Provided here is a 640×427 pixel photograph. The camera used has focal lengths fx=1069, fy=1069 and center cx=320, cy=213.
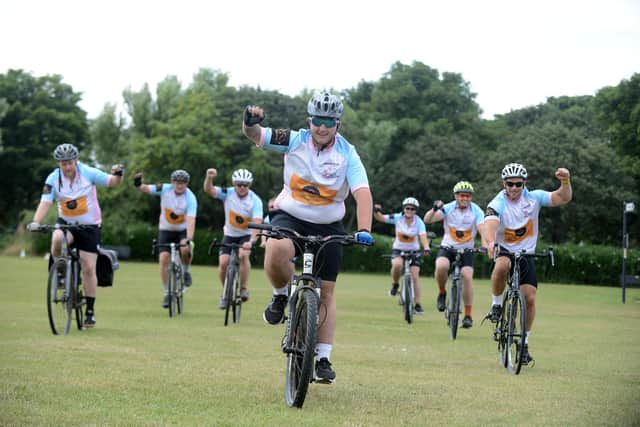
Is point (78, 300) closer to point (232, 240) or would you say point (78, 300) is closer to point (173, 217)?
point (232, 240)

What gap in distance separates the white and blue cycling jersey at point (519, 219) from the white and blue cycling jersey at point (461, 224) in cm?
556

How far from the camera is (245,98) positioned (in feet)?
218

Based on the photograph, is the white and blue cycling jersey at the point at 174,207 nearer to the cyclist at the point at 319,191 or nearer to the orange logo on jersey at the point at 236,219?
the orange logo on jersey at the point at 236,219

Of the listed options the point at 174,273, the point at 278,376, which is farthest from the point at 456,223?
the point at 278,376

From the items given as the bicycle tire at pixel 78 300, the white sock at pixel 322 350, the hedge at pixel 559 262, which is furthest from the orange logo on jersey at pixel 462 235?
the hedge at pixel 559 262

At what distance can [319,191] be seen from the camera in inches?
341

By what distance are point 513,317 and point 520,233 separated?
1041 millimetres

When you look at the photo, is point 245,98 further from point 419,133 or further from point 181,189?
point 181,189

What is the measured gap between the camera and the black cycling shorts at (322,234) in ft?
28.1

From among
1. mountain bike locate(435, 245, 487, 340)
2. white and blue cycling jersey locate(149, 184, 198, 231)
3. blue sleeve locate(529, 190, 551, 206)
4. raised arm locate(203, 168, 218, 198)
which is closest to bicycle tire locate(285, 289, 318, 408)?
blue sleeve locate(529, 190, 551, 206)

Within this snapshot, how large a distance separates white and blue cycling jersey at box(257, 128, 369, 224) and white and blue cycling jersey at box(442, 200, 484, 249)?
30.5 ft

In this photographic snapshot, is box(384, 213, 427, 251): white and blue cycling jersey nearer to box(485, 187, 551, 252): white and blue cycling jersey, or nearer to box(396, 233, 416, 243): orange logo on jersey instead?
box(396, 233, 416, 243): orange logo on jersey

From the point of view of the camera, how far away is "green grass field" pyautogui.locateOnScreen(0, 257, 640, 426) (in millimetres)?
7625

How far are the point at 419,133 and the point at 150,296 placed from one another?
182 feet
